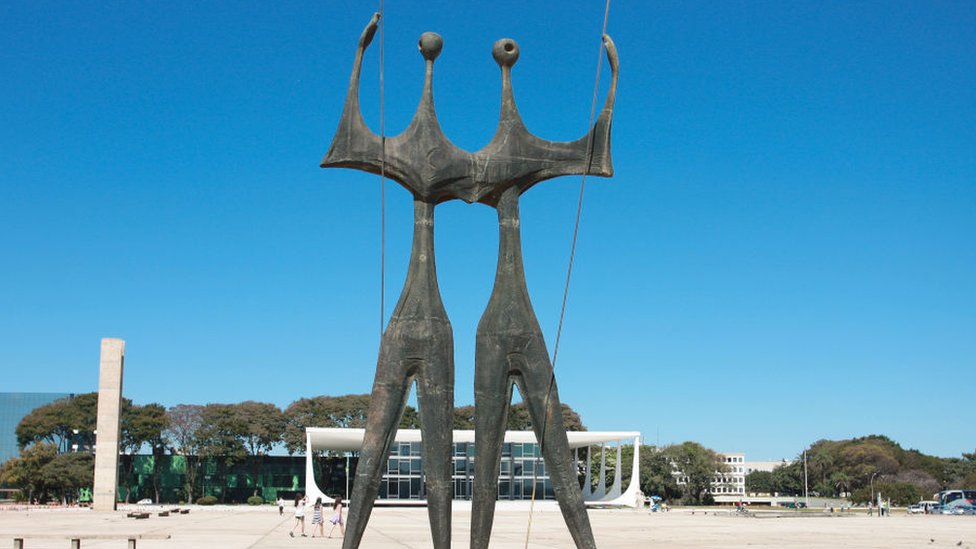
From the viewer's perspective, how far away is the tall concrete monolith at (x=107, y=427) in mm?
54812

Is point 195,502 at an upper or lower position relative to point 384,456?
lower

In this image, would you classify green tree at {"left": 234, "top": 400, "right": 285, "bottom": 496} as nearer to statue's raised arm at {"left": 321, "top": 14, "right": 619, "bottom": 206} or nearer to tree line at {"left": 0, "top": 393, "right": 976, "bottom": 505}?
tree line at {"left": 0, "top": 393, "right": 976, "bottom": 505}

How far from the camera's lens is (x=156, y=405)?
7700 cm

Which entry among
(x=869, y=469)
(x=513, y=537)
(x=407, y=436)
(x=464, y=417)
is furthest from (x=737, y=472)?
(x=513, y=537)

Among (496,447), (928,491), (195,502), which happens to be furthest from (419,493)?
(496,447)

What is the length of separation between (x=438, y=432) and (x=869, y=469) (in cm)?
8966

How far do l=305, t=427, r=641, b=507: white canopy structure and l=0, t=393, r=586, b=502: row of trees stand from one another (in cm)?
363

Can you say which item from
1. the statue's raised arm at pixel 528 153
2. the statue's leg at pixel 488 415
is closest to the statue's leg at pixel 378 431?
the statue's leg at pixel 488 415

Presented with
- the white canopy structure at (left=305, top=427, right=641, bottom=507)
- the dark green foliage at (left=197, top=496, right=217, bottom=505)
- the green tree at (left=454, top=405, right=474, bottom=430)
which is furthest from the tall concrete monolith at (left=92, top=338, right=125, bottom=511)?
the green tree at (left=454, top=405, right=474, bottom=430)

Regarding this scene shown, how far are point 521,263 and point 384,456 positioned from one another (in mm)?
3305

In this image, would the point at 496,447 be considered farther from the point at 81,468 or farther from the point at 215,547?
the point at 81,468

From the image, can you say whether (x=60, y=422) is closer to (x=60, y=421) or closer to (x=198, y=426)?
(x=60, y=421)

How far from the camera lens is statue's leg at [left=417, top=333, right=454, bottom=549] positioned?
13.3 meters

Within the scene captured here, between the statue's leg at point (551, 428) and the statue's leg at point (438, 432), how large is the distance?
103 centimetres
